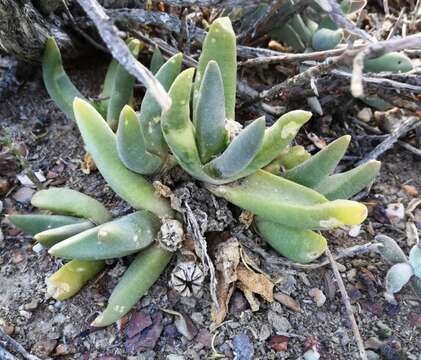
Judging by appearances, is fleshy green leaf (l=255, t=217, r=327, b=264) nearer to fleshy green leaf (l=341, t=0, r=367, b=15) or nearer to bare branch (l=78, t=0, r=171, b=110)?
bare branch (l=78, t=0, r=171, b=110)

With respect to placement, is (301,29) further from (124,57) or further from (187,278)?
(124,57)

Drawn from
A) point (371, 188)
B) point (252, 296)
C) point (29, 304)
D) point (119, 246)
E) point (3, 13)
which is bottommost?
point (371, 188)

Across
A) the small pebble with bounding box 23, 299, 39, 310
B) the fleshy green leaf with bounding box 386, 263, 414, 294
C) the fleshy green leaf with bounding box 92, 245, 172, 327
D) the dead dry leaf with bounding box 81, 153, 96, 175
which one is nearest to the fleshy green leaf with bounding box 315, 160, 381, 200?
the fleshy green leaf with bounding box 386, 263, 414, 294

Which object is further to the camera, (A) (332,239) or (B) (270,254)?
(A) (332,239)

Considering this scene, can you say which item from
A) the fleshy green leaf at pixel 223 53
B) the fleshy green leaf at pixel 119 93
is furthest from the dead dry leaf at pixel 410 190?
the fleshy green leaf at pixel 119 93

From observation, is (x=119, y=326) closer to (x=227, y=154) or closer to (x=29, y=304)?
(x=29, y=304)

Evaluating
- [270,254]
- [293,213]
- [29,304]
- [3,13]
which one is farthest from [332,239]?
[3,13]

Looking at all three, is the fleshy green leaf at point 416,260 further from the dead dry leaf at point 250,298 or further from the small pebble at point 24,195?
the small pebble at point 24,195

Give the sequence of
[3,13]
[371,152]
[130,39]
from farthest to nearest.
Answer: [371,152] → [130,39] → [3,13]
